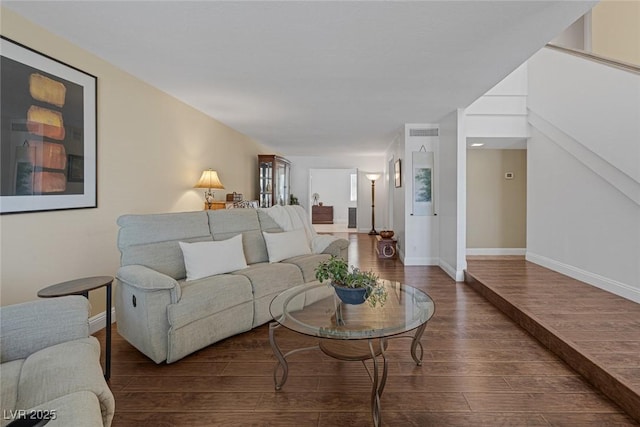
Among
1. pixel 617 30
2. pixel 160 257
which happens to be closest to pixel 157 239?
pixel 160 257

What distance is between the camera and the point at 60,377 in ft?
3.81

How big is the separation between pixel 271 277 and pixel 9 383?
1808 mm

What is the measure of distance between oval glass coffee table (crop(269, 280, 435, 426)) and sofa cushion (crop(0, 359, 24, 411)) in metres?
1.10

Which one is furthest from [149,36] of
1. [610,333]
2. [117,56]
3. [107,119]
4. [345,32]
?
[610,333]

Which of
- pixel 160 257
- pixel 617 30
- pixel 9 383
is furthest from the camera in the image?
pixel 617 30

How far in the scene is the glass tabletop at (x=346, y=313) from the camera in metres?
1.69

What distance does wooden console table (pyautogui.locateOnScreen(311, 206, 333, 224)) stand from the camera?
40.4 ft

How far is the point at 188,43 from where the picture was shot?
2377 millimetres

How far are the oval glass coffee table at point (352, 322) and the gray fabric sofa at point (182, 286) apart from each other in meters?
0.47

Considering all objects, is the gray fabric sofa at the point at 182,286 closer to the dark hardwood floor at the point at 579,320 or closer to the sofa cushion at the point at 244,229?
the sofa cushion at the point at 244,229

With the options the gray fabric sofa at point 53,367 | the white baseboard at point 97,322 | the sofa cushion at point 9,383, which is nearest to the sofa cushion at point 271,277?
the white baseboard at point 97,322

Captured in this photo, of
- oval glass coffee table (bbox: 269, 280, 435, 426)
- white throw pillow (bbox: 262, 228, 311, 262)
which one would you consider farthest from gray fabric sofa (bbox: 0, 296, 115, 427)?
white throw pillow (bbox: 262, 228, 311, 262)

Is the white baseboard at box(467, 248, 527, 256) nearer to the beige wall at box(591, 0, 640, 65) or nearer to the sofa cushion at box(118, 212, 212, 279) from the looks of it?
the beige wall at box(591, 0, 640, 65)

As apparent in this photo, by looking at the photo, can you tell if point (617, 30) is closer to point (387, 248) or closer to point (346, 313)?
point (387, 248)
